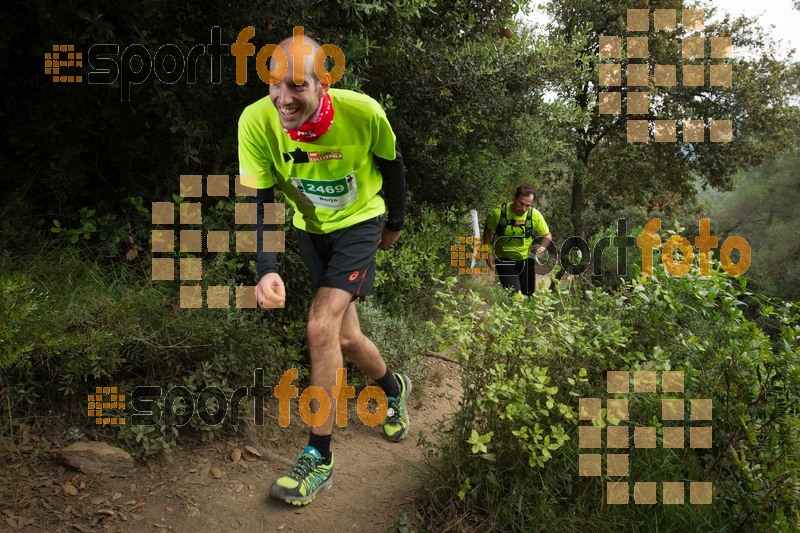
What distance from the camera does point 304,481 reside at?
3.17m

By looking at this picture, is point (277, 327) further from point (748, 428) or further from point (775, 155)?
point (775, 155)

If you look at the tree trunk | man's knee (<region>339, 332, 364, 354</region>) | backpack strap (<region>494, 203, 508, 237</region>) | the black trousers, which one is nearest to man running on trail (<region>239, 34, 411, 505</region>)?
man's knee (<region>339, 332, 364, 354</region>)

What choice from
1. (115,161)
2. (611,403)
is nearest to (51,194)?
(115,161)

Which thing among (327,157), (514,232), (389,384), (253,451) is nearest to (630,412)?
(389,384)

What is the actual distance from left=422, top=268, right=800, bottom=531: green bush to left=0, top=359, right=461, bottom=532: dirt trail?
1.54 ft

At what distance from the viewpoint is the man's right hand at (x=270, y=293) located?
2906 mm

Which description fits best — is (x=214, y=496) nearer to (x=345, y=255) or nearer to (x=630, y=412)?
(x=345, y=255)

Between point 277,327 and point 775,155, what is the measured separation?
58.8 feet

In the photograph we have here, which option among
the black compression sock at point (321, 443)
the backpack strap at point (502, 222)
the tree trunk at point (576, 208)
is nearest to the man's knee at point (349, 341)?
the black compression sock at point (321, 443)

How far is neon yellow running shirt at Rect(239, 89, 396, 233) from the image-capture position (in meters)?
3.14

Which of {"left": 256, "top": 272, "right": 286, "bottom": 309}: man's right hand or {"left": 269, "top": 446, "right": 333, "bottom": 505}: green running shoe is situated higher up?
{"left": 256, "top": 272, "right": 286, "bottom": 309}: man's right hand

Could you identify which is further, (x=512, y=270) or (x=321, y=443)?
(x=512, y=270)

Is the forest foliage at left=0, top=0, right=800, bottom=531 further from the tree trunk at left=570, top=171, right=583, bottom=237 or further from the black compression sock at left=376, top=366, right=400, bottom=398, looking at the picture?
the tree trunk at left=570, top=171, right=583, bottom=237

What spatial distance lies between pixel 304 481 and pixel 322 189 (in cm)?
161
